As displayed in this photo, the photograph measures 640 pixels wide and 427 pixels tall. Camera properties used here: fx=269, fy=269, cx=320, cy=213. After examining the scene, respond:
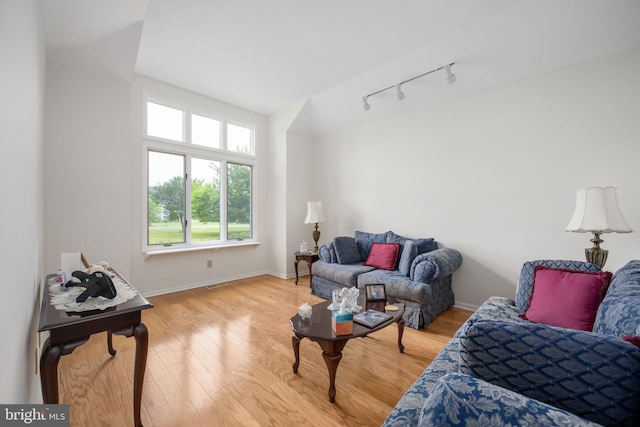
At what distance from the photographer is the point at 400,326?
7.61ft

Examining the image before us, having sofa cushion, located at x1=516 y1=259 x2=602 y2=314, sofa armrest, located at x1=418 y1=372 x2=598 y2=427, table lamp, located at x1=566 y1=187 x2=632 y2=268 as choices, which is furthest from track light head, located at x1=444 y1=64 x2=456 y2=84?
sofa armrest, located at x1=418 y1=372 x2=598 y2=427

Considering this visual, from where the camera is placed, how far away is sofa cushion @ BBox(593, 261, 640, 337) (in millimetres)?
1056

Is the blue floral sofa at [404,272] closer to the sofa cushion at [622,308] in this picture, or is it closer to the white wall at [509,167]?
the white wall at [509,167]

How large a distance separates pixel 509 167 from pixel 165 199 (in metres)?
4.62

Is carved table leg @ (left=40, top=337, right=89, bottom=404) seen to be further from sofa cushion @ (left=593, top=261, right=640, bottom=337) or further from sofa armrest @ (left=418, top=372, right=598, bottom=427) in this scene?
sofa cushion @ (left=593, top=261, right=640, bottom=337)

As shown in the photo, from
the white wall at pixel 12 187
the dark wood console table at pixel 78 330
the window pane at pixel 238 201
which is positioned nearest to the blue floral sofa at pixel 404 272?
the window pane at pixel 238 201

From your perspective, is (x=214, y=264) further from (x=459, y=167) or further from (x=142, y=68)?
(x=459, y=167)

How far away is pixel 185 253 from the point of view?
412 centimetres

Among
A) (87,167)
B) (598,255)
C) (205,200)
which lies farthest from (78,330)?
(598,255)

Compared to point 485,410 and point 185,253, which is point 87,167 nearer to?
point 185,253

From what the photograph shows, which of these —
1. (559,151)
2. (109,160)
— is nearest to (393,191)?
(559,151)

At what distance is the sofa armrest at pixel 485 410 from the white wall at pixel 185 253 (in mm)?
3789

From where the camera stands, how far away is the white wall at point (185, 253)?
145 inches

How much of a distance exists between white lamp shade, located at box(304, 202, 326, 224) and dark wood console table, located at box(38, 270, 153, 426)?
3255 millimetres
